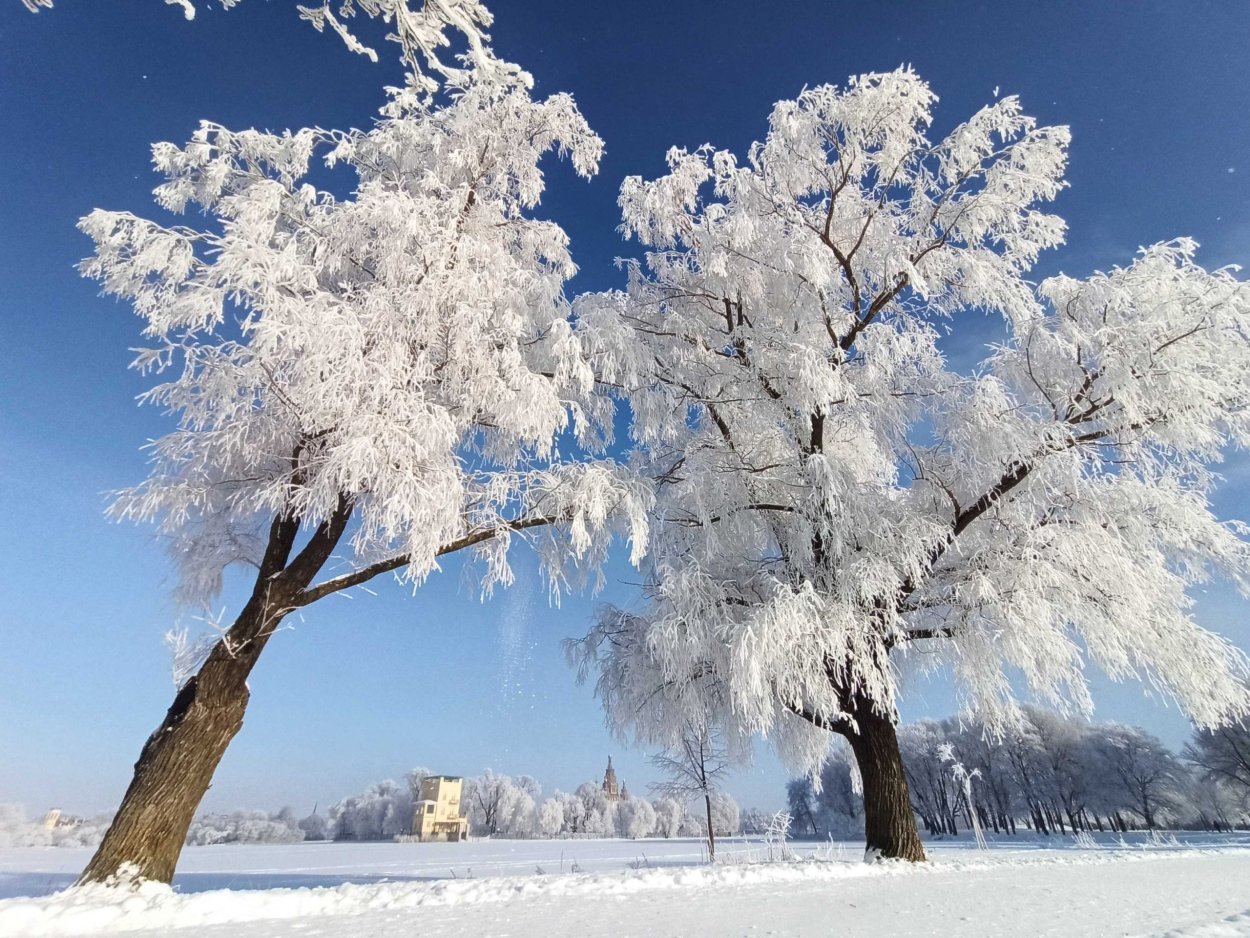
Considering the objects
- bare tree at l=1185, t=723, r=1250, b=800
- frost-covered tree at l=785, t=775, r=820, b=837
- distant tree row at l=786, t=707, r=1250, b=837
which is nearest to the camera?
bare tree at l=1185, t=723, r=1250, b=800

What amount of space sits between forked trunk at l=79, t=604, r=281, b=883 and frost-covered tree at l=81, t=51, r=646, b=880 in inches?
0.6

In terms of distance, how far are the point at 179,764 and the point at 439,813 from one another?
6955cm

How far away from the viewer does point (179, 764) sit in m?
5.02

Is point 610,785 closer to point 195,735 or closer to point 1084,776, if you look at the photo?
point 1084,776

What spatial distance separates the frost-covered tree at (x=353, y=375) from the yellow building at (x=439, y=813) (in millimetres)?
64959

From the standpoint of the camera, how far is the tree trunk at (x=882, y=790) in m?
7.16

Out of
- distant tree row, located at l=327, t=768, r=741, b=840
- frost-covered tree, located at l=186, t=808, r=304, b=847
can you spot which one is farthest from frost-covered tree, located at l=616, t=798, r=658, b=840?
frost-covered tree, located at l=186, t=808, r=304, b=847

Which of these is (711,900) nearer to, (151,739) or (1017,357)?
(151,739)

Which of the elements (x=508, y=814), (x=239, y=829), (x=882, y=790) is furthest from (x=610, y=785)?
(x=882, y=790)

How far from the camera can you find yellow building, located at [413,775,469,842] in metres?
61.5

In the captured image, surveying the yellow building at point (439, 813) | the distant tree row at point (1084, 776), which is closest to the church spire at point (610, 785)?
the yellow building at point (439, 813)

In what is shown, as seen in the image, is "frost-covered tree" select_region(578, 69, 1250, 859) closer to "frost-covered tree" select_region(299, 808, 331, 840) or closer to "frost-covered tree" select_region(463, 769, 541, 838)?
"frost-covered tree" select_region(463, 769, 541, 838)

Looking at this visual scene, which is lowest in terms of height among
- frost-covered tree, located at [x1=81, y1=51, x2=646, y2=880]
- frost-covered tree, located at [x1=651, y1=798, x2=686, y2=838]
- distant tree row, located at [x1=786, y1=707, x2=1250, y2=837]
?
frost-covered tree, located at [x1=651, y1=798, x2=686, y2=838]

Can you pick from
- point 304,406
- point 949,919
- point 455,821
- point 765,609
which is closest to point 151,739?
point 304,406
